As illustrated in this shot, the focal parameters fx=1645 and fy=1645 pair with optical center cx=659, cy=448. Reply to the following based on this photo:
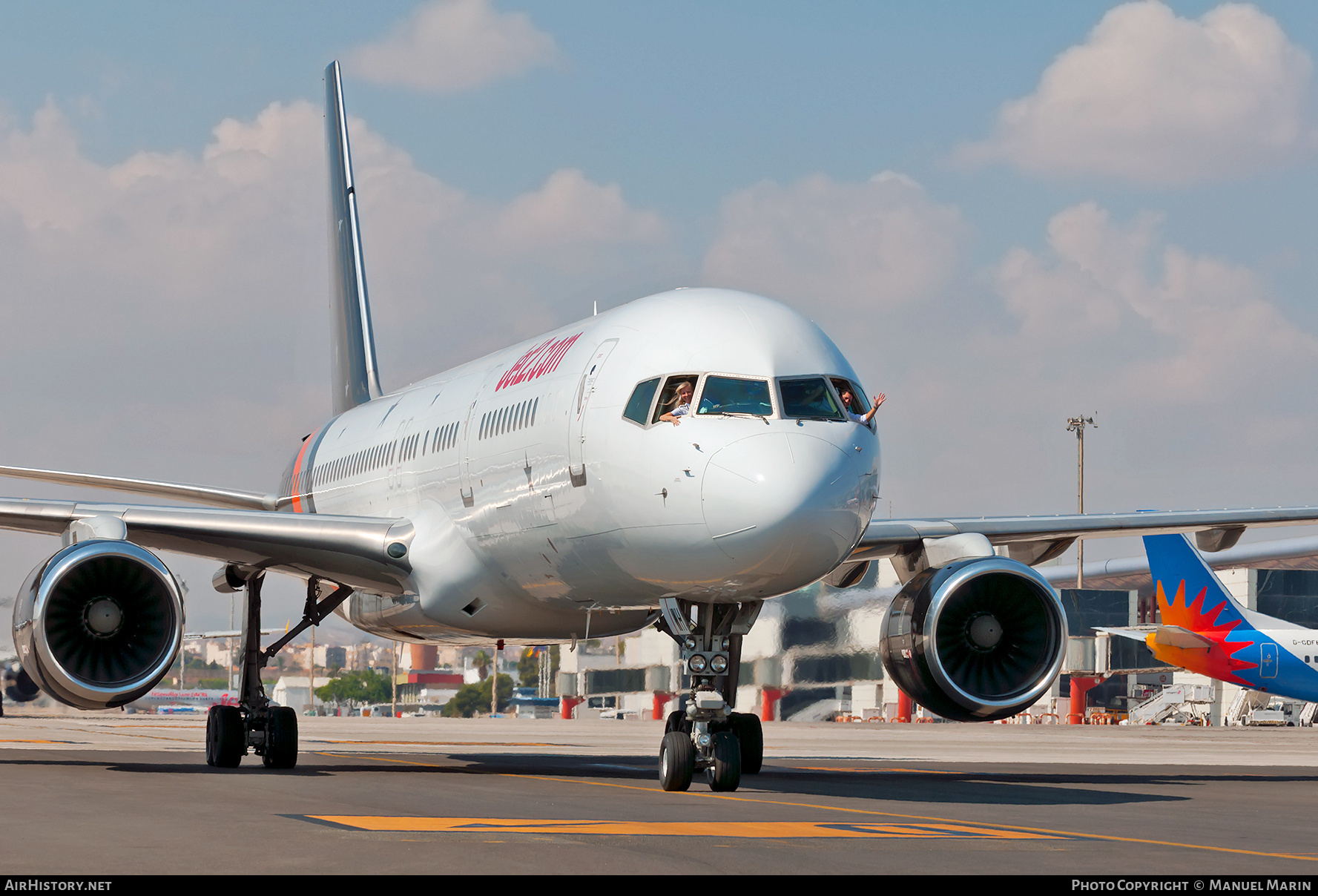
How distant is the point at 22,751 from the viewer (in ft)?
84.2

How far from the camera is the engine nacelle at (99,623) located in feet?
55.9

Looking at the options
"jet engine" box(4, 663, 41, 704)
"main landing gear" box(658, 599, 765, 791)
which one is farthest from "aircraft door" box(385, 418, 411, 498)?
"jet engine" box(4, 663, 41, 704)

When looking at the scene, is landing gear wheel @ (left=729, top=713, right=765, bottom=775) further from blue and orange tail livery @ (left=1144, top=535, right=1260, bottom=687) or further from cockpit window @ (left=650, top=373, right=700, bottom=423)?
blue and orange tail livery @ (left=1144, top=535, right=1260, bottom=687)

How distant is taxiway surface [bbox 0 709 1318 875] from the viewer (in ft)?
30.1

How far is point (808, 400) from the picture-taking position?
14883 mm

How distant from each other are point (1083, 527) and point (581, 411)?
24.0 ft

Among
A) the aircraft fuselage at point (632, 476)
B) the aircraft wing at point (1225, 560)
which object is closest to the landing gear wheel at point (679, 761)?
the aircraft fuselage at point (632, 476)

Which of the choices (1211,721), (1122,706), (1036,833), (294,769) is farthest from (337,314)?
(1122,706)

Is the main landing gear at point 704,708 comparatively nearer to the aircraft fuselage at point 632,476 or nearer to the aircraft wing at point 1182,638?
the aircraft fuselage at point 632,476

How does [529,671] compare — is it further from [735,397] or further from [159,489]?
[735,397]

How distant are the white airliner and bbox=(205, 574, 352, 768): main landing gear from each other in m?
0.04
